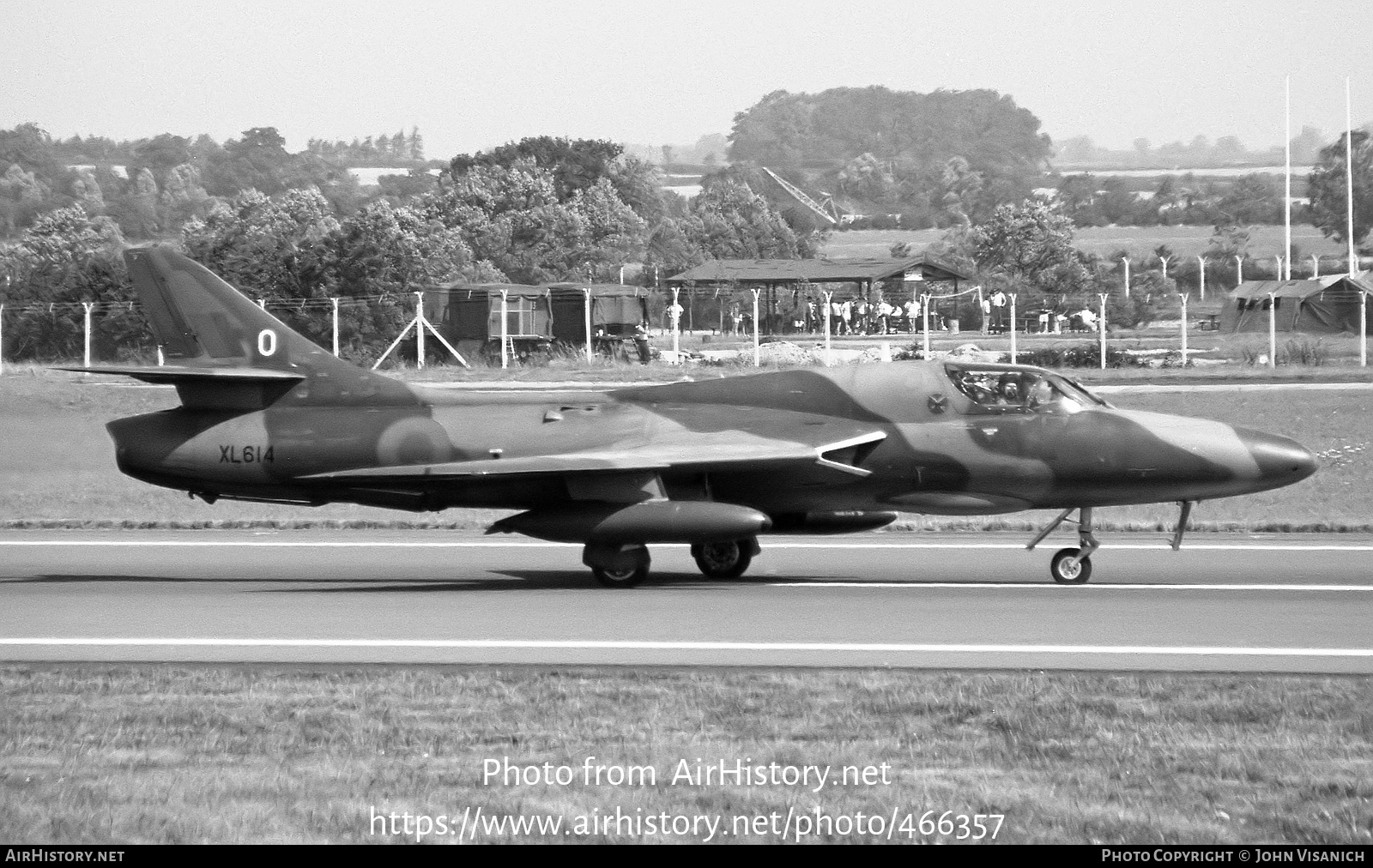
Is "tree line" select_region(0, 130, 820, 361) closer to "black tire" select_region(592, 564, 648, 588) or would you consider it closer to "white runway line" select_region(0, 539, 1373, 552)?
"white runway line" select_region(0, 539, 1373, 552)

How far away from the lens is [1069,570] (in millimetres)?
16172

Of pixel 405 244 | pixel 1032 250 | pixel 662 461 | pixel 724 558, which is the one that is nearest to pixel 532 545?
pixel 724 558

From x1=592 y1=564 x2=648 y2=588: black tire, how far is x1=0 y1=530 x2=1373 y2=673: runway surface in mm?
195

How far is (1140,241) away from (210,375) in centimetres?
12213

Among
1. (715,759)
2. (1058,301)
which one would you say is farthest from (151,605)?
(1058,301)

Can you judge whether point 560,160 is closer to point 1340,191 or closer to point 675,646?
point 1340,191

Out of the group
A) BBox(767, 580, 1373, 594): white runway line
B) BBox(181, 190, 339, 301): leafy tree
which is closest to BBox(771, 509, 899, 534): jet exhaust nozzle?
BBox(767, 580, 1373, 594): white runway line

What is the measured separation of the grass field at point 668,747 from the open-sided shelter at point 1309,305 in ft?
167

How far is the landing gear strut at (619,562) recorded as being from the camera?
631 inches

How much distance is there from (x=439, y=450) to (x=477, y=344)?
3334 cm

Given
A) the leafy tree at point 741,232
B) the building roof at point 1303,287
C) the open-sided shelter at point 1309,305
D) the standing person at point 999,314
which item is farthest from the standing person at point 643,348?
the leafy tree at point 741,232

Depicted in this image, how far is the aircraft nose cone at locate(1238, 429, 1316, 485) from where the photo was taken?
15734 mm

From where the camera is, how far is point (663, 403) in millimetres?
17328

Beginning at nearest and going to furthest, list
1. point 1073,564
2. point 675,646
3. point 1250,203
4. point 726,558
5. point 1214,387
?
point 675,646 → point 1073,564 → point 726,558 → point 1214,387 → point 1250,203
